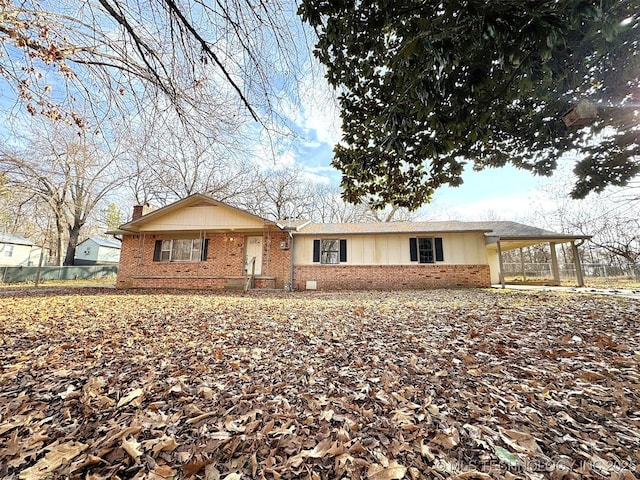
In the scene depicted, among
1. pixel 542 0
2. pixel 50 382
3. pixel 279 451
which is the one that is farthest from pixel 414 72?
pixel 50 382

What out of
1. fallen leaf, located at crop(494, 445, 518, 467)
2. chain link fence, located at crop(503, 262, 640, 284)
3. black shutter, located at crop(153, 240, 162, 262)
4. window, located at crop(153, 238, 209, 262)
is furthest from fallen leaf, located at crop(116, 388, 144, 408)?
chain link fence, located at crop(503, 262, 640, 284)

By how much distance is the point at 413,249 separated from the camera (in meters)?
12.5

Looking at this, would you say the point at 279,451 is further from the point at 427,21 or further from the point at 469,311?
the point at 469,311

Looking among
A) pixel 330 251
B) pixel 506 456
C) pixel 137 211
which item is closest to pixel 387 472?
pixel 506 456

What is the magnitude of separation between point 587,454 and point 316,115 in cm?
394

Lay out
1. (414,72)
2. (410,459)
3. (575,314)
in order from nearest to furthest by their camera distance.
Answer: (410,459)
(414,72)
(575,314)

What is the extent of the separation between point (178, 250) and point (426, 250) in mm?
11935

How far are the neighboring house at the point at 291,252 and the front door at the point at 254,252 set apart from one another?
0.05 m

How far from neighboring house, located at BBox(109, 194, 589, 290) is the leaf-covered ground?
26.0ft

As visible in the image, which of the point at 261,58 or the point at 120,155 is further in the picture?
the point at 120,155

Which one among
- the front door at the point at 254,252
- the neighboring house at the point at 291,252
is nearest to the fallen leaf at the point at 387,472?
the neighboring house at the point at 291,252

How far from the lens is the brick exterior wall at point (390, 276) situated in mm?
11953

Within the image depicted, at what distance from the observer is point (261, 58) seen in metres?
3.13

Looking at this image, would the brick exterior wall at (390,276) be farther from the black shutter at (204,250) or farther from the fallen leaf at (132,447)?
the fallen leaf at (132,447)
